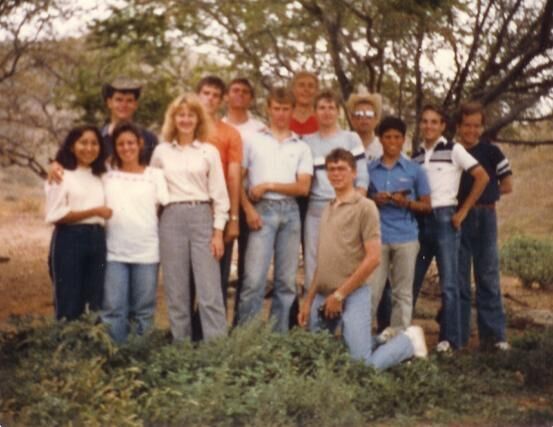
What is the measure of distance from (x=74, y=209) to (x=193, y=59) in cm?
653

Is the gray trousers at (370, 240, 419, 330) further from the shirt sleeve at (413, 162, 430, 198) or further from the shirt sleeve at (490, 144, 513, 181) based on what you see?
the shirt sleeve at (490, 144, 513, 181)

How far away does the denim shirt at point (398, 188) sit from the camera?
18.6 feet

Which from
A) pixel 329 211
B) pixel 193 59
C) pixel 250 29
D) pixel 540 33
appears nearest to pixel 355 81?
pixel 250 29

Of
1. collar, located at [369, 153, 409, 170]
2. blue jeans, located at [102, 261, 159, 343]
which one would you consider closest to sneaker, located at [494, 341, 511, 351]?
collar, located at [369, 153, 409, 170]

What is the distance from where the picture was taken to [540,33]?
7234 millimetres

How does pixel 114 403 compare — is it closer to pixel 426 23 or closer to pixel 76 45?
pixel 426 23

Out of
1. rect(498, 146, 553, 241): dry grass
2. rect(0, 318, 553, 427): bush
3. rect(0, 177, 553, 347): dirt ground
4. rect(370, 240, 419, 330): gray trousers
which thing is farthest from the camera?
rect(0, 177, 553, 347): dirt ground

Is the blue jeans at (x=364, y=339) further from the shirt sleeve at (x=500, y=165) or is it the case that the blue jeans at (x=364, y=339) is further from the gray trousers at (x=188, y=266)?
the shirt sleeve at (x=500, y=165)

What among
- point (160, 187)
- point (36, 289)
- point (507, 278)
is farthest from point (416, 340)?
point (36, 289)

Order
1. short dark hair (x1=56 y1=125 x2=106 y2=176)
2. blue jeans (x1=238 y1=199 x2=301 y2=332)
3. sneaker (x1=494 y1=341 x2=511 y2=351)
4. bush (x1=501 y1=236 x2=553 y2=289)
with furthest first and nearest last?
bush (x1=501 y1=236 x2=553 y2=289) < sneaker (x1=494 y1=341 x2=511 y2=351) < blue jeans (x1=238 y1=199 x2=301 y2=332) < short dark hair (x1=56 y1=125 x2=106 y2=176)

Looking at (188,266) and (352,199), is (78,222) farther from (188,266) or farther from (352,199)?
(352,199)

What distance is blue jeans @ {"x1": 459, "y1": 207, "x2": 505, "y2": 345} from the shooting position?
6.16 meters

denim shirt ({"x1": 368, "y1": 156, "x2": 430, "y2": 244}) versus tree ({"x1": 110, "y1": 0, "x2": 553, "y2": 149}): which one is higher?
tree ({"x1": 110, "y1": 0, "x2": 553, "y2": 149})

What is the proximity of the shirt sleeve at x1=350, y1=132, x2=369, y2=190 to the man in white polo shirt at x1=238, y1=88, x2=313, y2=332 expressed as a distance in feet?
0.95
